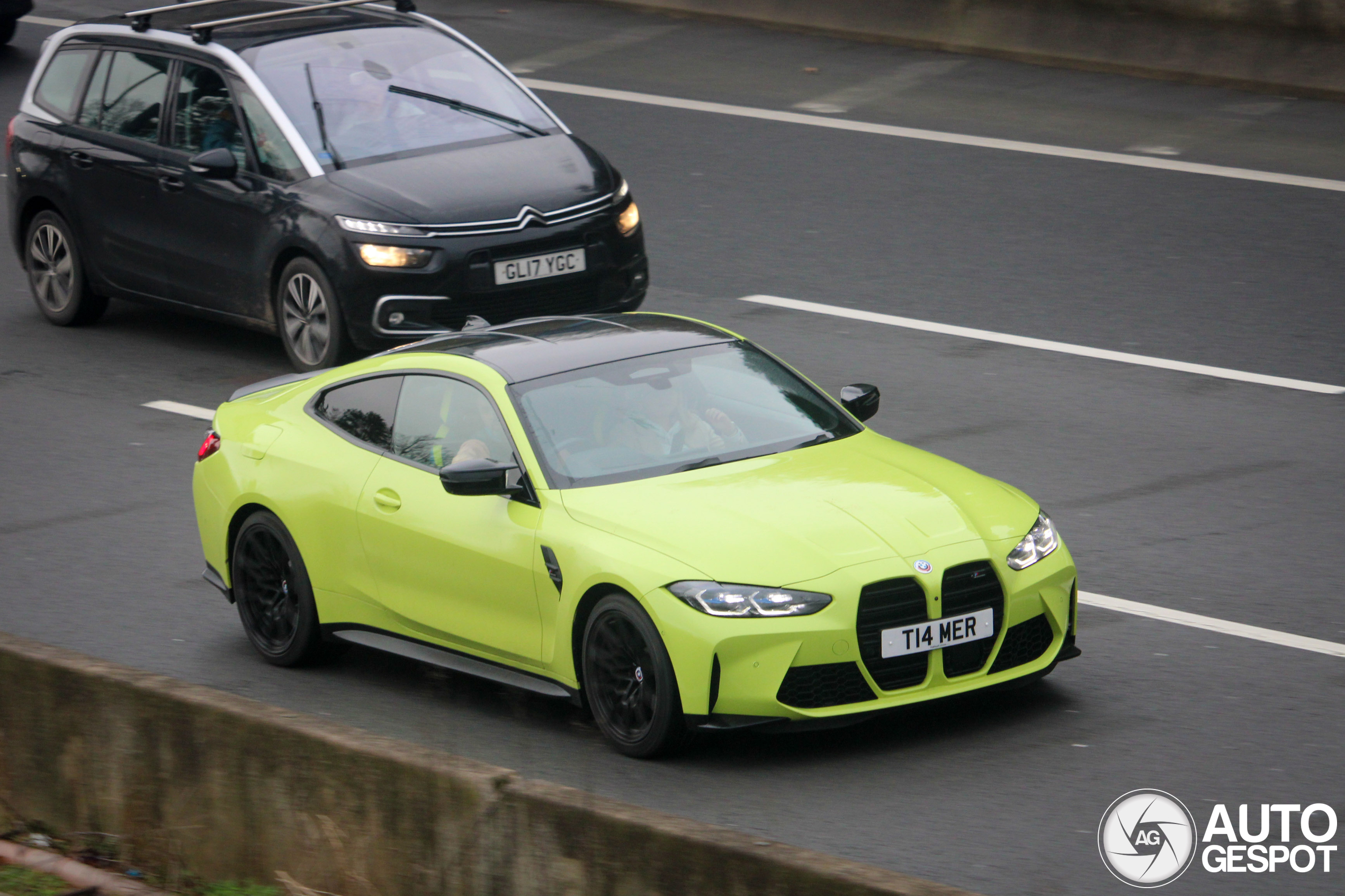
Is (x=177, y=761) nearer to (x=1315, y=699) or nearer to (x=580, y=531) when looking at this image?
(x=580, y=531)

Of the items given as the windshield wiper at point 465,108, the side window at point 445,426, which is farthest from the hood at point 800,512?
the windshield wiper at point 465,108

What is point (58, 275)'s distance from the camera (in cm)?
1433

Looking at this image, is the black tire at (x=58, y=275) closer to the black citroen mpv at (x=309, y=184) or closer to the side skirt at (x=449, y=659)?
the black citroen mpv at (x=309, y=184)

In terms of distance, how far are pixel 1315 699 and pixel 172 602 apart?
4886 mm

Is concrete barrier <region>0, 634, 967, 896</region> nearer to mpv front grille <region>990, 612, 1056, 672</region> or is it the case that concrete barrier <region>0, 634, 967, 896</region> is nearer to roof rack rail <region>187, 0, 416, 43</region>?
mpv front grille <region>990, 612, 1056, 672</region>

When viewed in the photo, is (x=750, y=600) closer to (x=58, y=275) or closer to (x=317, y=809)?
(x=317, y=809)

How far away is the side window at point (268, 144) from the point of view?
12539mm

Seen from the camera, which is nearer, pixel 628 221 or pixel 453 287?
pixel 453 287

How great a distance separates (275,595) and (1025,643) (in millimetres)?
3145

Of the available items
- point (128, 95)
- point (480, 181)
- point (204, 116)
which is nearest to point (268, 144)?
point (204, 116)

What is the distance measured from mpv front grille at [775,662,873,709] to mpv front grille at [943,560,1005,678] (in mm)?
321

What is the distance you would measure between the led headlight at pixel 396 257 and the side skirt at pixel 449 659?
4.07 m

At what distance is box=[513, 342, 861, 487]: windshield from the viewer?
761cm

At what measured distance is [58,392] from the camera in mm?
12867
